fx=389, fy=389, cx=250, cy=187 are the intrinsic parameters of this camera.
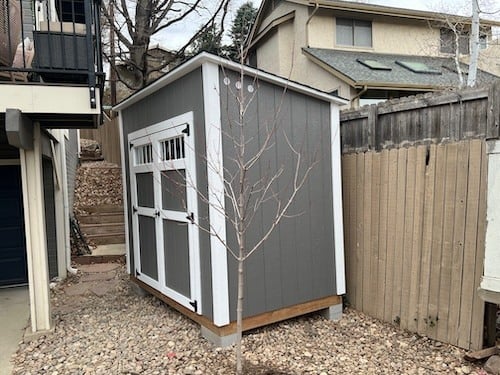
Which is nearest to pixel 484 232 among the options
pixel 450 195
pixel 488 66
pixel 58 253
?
pixel 450 195

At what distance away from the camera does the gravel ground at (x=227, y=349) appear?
299 centimetres

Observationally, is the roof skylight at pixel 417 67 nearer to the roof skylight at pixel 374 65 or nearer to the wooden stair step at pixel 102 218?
the roof skylight at pixel 374 65

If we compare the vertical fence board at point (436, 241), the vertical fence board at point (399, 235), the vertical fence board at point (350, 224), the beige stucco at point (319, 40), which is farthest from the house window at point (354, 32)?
the vertical fence board at point (436, 241)

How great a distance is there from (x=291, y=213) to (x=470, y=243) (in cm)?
147

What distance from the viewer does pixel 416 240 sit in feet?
11.3

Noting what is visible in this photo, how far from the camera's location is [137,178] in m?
4.79

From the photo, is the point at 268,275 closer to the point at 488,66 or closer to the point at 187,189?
the point at 187,189

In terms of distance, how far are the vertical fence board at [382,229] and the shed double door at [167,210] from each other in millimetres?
1768

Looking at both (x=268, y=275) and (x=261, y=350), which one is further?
(x=268, y=275)

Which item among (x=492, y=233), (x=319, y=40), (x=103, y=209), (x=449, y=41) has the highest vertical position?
(x=449, y=41)

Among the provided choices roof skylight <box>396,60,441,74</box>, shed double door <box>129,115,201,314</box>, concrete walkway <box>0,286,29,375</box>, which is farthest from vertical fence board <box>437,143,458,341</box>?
roof skylight <box>396,60,441,74</box>

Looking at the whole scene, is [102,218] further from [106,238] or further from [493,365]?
[493,365]

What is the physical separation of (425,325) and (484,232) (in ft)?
3.30

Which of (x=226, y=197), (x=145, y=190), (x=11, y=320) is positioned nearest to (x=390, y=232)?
(x=226, y=197)
